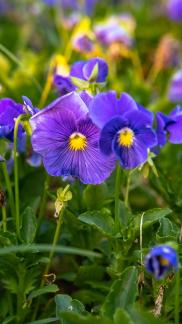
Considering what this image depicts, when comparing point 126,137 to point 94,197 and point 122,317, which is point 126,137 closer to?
point 94,197

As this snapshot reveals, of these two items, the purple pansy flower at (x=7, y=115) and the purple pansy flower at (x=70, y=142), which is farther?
the purple pansy flower at (x=7, y=115)

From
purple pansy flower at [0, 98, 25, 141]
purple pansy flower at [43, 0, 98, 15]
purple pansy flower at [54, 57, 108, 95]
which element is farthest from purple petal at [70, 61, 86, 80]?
purple pansy flower at [43, 0, 98, 15]

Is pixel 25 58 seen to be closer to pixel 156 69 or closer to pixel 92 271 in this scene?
pixel 156 69

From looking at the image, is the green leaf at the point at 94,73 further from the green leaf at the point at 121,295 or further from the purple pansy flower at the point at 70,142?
the green leaf at the point at 121,295

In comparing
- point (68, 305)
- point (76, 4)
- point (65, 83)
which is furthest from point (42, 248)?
point (76, 4)

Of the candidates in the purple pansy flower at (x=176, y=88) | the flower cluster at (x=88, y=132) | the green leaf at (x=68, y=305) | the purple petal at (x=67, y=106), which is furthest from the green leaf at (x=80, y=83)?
the purple pansy flower at (x=176, y=88)

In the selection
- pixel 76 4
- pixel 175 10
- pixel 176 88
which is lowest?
pixel 176 88

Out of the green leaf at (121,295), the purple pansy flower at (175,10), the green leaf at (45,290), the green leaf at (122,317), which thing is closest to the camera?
the green leaf at (122,317)
